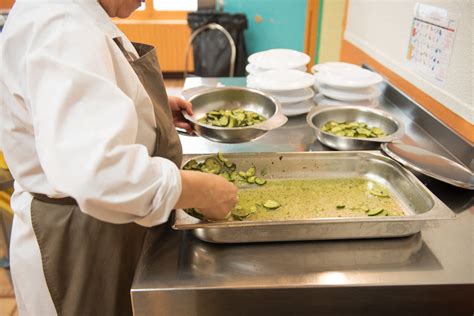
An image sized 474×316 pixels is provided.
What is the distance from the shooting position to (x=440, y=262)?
827mm

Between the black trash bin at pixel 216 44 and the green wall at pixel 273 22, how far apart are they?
17 cm

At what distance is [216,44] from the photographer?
3213 mm

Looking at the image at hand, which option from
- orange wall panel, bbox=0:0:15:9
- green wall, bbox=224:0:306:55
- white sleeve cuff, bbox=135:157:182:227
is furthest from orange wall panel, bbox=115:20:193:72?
white sleeve cuff, bbox=135:157:182:227

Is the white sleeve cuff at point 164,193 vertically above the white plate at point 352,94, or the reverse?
the white sleeve cuff at point 164,193

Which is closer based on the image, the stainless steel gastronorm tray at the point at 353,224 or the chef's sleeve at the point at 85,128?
the chef's sleeve at the point at 85,128

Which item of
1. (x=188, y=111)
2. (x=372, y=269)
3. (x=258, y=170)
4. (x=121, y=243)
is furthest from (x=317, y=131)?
(x=121, y=243)

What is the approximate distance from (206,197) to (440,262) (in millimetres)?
498

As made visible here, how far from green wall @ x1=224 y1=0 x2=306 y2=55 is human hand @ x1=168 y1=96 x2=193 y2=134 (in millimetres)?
2465

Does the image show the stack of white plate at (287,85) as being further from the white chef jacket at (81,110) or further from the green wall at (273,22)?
the green wall at (273,22)

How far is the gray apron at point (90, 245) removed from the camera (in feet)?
2.81

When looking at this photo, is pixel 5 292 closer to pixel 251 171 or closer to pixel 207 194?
pixel 251 171

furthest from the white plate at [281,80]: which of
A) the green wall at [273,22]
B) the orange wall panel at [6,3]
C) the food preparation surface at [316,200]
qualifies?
the green wall at [273,22]

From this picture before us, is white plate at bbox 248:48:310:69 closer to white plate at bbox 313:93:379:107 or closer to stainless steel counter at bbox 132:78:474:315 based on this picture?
white plate at bbox 313:93:379:107

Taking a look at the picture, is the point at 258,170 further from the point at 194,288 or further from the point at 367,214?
the point at 194,288
